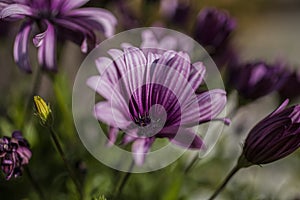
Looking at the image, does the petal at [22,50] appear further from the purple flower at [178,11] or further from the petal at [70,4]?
the purple flower at [178,11]

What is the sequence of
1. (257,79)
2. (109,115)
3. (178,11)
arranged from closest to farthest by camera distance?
(109,115)
(257,79)
(178,11)

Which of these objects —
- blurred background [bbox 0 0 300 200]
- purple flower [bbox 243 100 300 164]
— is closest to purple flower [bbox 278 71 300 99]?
blurred background [bbox 0 0 300 200]

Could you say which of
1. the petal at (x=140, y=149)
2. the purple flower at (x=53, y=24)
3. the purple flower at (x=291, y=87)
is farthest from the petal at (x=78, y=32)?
the purple flower at (x=291, y=87)

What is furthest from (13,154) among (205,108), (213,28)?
(213,28)

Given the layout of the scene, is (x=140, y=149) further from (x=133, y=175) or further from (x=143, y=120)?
(x=133, y=175)

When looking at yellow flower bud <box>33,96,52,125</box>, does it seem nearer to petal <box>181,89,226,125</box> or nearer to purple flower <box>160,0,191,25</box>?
petal <box>181,89,226,125</box>
